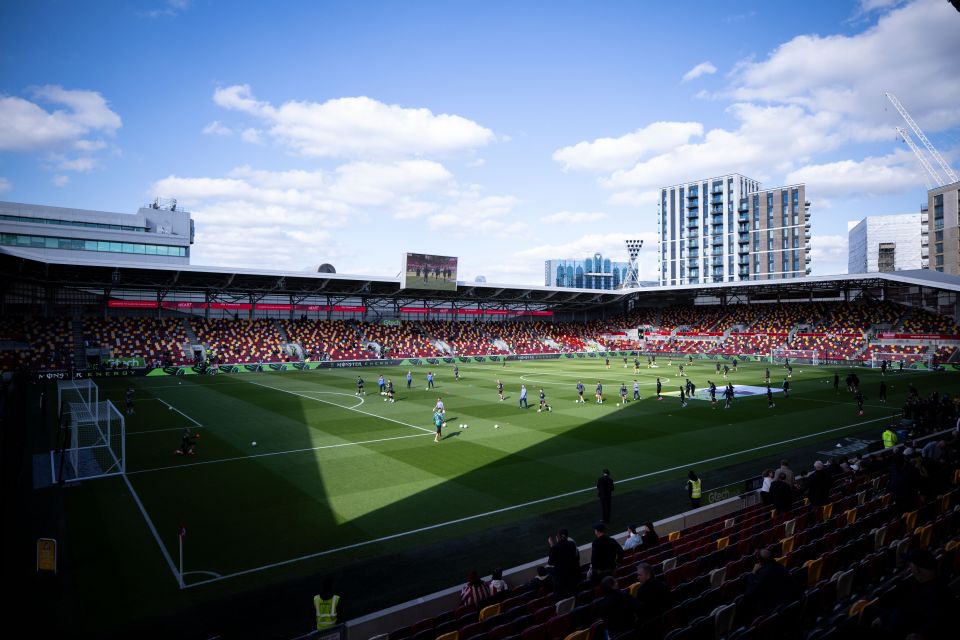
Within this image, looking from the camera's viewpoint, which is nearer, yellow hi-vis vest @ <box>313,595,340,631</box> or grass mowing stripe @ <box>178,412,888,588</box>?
yellow hi-vis vest @ <box>313,595,340,631</box>

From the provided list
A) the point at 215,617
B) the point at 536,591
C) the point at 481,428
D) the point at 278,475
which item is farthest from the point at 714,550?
the point at 481,428

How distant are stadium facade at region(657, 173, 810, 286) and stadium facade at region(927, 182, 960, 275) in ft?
99.7

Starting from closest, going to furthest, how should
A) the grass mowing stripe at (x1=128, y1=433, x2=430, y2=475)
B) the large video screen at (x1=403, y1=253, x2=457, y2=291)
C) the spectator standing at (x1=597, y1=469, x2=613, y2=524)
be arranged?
the spectator standing at (x1=597, y1=469, x2=613, y2=524) < the grass mowing stripe at (x1=128, y1=433, x2=430, y2=475) < the large video screen at (x1=403, y1=253, x2=457, y2=291)

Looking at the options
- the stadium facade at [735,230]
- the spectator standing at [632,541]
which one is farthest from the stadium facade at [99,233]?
the stadium facade at [735,230]

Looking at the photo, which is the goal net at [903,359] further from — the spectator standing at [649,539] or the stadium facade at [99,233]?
the stadium facade at [99,233]

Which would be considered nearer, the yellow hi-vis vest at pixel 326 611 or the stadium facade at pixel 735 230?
the yellow hi-vis vest at pixel 326 611

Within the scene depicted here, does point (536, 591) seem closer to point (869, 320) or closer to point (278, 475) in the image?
point (278, 475)

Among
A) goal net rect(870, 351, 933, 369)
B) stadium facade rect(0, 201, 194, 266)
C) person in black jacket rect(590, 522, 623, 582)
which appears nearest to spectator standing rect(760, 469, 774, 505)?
person in black jacket rect(590, 522, 623, 582)

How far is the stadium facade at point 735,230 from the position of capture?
130 metres

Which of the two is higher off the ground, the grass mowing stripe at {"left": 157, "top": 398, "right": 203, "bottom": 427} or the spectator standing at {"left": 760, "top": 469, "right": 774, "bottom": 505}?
the spectator standing at {"left": 760, "top": 469, "right": 774, "bottom": 505}

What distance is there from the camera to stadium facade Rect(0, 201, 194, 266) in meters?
83.2

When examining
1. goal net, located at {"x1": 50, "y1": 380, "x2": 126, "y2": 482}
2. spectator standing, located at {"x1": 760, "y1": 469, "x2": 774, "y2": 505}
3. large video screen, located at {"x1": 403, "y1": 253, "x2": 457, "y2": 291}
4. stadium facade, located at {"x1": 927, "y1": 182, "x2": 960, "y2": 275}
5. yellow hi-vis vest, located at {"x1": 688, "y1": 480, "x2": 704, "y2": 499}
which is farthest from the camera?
stadium facade, located at {"x1": 927, "y1": 182, "x2": 960, "y2": 275}

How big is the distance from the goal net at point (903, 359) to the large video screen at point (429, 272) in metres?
47.5

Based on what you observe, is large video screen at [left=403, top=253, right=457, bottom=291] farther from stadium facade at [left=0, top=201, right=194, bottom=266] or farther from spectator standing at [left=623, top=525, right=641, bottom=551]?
spectator standing at [left=623, top=525, right=641, bottom=551]
